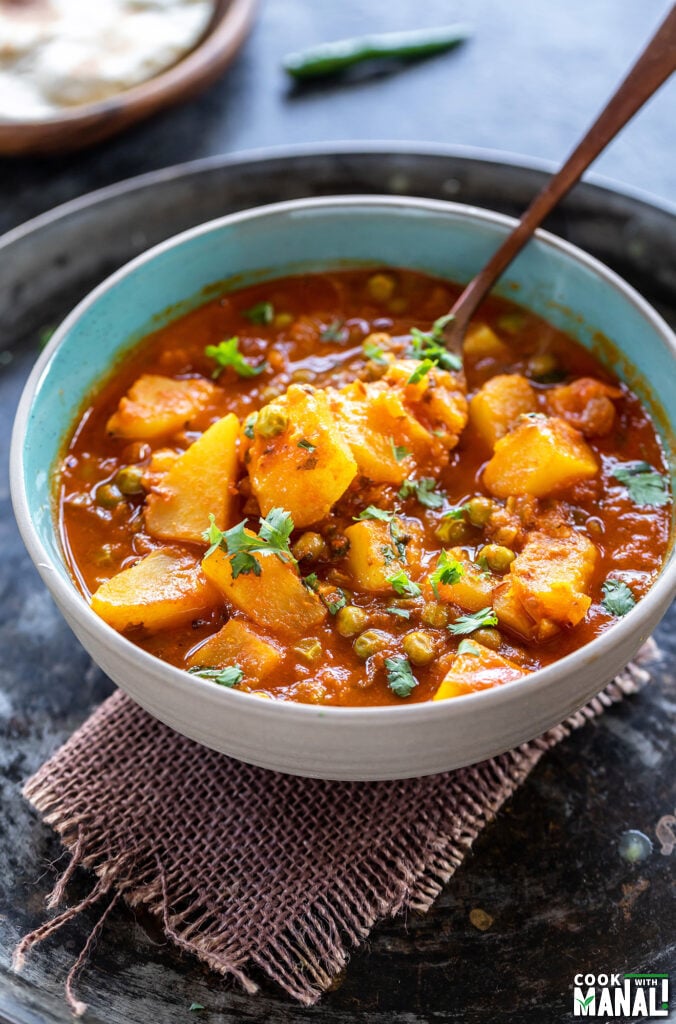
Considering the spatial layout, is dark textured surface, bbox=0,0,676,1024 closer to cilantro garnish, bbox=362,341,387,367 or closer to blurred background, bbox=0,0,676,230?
blurred background, bbox=0,0,676,230

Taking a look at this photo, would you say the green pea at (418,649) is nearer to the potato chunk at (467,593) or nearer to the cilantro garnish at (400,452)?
the potato chunk at (467,593)

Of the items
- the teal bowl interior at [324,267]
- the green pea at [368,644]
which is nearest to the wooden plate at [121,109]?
the teal bowl interior at [324,267]

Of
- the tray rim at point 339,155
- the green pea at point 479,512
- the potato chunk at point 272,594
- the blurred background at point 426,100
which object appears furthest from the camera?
the blurred background at point 426,100

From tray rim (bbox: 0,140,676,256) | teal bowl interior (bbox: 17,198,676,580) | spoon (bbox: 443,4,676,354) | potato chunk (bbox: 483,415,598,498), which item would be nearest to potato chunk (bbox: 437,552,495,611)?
potato chunk (bbox: 483,415,598,498)

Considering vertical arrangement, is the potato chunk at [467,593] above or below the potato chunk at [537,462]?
below

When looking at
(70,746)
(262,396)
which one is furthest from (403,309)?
(70,746)

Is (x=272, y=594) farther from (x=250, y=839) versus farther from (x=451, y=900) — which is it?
(x=451, y=900)
